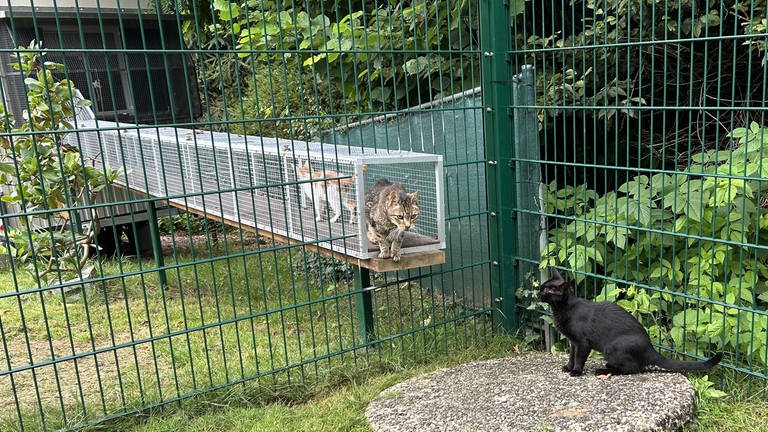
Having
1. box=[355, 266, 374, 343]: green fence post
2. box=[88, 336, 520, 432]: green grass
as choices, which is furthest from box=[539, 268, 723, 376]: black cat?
box=[355, 266, 374, 343]: green fence post

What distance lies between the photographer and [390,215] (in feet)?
11.5

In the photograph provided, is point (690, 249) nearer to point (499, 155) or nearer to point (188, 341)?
point (499, 155)

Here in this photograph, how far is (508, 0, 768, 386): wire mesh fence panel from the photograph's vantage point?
327cm

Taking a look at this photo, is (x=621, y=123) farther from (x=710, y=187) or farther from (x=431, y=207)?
(x=431, y=207)

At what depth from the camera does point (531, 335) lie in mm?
4410

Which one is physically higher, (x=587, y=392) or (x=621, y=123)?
(x=621, y=123)

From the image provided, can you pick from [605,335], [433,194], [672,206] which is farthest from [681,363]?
[433,194]

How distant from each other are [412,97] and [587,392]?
10.9 feet

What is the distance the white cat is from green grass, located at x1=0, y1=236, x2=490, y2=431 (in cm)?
37

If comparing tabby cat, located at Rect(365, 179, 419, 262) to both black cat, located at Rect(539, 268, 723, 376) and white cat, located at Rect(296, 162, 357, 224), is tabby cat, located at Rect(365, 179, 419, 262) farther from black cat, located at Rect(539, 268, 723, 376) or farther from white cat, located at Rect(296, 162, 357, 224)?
black cat, located at Rect(539, 268, 723, 376)

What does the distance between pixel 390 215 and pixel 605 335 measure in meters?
1.35

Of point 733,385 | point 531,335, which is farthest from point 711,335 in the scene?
point 531,335

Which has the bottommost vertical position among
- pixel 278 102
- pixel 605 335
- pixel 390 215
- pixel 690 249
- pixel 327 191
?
pixel 605 335

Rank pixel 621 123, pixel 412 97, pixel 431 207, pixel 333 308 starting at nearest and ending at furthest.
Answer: pixel 431 207
pixel 621 123
pixel 333 308
pixel 412 97
